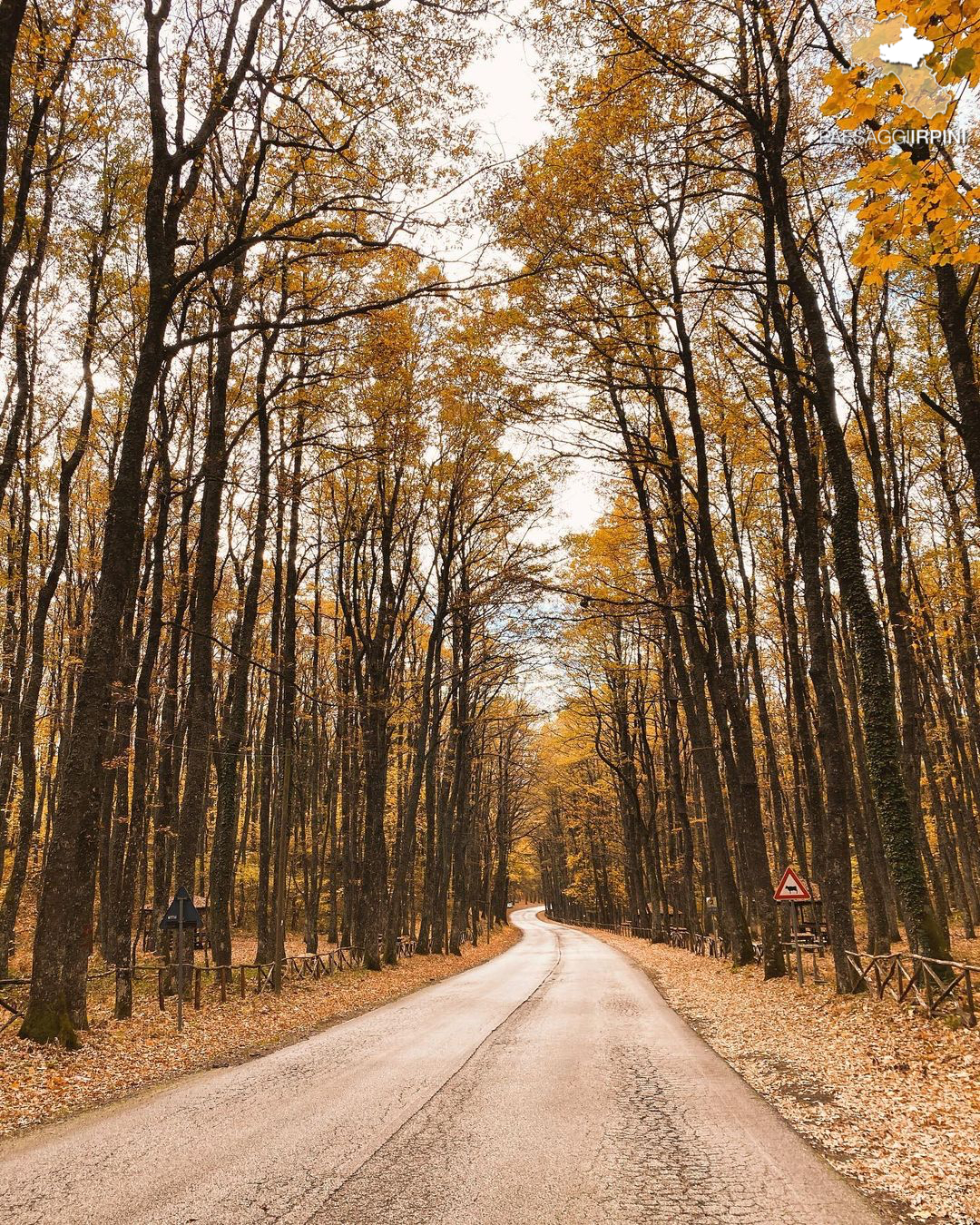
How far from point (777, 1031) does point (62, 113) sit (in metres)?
17.7

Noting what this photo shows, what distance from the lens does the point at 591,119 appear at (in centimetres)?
1177

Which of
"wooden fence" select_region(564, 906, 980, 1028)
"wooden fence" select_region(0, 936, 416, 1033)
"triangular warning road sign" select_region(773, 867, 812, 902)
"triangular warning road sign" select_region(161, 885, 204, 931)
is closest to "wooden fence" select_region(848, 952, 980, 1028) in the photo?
"wooden fence" select_region(564, 906, 980, 1028)

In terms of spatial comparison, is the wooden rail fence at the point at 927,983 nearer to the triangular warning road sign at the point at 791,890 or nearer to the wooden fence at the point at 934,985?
the wooden fence at the point at 934,985

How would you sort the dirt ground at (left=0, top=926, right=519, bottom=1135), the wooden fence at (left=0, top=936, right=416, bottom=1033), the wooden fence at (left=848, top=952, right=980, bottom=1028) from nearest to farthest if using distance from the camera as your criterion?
the dirt ground at (left=0, top=926, right=519, bottom=1135)
the wooden fence at (left=848, top=952, right=980, bottom=1028)
the wooden fence at (left=0, top=936, right=416, bottom=1033)

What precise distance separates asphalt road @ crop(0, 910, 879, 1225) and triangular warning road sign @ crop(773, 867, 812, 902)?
14.4 feet

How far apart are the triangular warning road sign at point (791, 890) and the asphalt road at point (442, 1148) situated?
14.4 feet

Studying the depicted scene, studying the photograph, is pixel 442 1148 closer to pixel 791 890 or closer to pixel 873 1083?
pixel 873 1083

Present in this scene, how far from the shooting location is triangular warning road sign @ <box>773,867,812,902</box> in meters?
12.5

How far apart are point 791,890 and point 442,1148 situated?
946 centimetres

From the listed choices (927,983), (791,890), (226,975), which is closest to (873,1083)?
(927,983)

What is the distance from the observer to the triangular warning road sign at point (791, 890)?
41.1 feet

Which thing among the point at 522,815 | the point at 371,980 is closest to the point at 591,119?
the point at 371,980

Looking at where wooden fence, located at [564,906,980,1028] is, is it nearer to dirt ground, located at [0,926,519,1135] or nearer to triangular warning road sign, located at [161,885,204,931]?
dirt ground, located at [0,926,519,1135]

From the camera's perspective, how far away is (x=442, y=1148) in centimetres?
514
